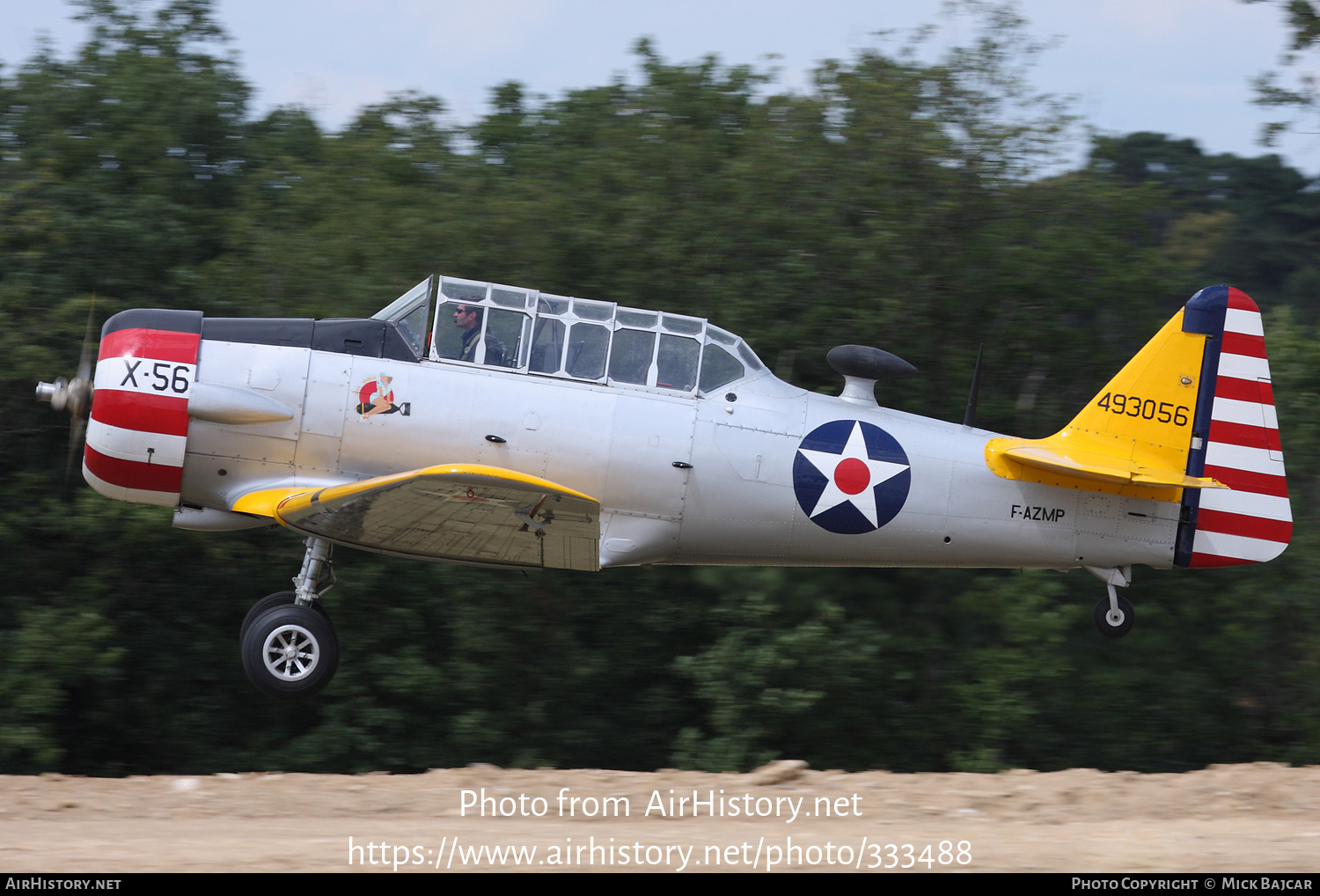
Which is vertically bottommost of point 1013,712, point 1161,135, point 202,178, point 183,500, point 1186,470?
point 1013,712

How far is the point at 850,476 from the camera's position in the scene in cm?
792

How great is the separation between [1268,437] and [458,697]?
7.66 metres

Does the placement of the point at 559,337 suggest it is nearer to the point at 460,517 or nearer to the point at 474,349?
the point at 474,349

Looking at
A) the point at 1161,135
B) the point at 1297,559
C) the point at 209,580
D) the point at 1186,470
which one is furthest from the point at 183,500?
the point at 1161,135

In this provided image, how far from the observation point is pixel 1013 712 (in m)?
11.4

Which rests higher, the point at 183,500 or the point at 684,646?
the point at 183,500

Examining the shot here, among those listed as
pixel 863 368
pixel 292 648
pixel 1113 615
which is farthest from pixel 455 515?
pixel 1113 615

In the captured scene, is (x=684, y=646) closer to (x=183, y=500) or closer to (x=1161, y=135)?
(x=183, y=500)

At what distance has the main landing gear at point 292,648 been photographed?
7.43m

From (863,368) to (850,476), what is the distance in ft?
2.73

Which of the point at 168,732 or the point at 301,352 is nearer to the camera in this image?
the point at 301,352

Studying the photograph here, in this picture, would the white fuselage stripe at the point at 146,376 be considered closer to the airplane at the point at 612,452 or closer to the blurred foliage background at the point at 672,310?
the airplane at the point at 612,452

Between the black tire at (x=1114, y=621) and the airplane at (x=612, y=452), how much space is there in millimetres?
17

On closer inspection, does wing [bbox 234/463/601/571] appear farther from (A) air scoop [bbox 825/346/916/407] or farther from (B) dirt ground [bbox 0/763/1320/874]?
(A) air scoop [bbox 825/346/916/407]
